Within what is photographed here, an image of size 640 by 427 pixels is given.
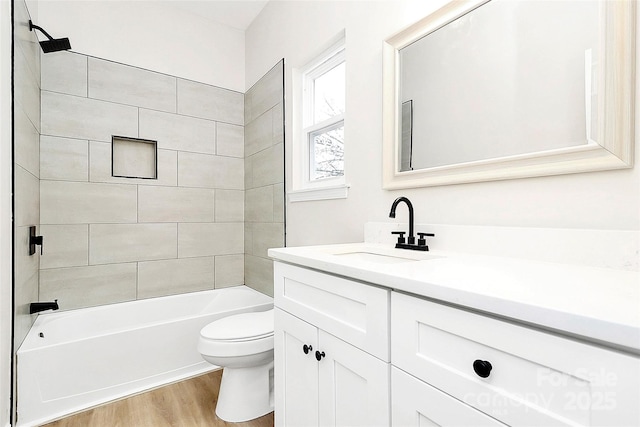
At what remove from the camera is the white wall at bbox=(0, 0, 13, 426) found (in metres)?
1.33

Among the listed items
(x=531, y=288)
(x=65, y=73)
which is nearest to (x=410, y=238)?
(x=531, y=288)

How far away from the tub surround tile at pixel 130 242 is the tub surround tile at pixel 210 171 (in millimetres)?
432

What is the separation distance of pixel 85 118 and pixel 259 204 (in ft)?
4.60

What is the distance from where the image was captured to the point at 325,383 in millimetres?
1048

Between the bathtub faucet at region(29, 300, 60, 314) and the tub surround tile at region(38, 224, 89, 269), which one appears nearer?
the bathtub faucet at region(29, 300, 60, 314)

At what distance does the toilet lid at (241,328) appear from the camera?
66.1 inches

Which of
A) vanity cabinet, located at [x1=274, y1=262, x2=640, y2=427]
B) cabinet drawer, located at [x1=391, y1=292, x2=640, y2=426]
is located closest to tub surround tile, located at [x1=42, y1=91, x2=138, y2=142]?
vanity cabinet, located at [x1=274, y1=262, x2=640, y2=427]

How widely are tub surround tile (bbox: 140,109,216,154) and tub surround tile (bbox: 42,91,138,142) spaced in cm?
9

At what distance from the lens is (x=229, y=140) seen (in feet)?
9.64

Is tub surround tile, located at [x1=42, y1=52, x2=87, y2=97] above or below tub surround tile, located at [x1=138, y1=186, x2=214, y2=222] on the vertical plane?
above

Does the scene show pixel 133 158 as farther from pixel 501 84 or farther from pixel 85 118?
A: pixel 501 84

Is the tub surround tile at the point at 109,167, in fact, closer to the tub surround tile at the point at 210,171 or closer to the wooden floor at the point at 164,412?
the tub surround tile at the point at 210,171

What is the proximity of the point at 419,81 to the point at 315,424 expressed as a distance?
4.68 feet
